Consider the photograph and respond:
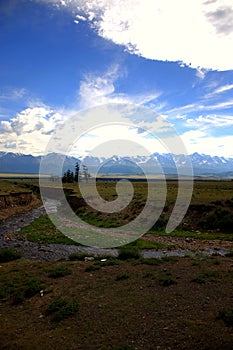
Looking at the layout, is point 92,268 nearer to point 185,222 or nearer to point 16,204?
point 185,222

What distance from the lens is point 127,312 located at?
11555 millimetres

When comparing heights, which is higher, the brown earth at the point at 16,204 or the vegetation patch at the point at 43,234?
the brown earth at the point at 16,204

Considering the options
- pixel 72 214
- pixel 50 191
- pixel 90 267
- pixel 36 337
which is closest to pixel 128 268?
pixel 90 267

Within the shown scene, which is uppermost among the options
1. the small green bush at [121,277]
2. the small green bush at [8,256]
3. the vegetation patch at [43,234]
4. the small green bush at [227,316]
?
the small green bush at [227,316]

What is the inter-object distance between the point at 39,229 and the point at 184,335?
2866 centimetres

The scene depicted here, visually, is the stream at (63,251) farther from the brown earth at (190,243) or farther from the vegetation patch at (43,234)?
the vegetation patch at (43,234)

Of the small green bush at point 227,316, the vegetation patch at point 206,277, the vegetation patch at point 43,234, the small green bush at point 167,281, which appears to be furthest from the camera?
the vegetation patch at point 43,234

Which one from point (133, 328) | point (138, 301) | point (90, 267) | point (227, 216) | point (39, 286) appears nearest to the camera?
point (133, 328)

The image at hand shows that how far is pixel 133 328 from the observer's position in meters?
10.2

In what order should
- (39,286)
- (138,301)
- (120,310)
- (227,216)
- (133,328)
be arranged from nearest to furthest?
(133,328) → (120,310) → (138,301) → (39,286) → (227,216)

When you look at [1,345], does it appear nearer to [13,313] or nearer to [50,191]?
[13,313]

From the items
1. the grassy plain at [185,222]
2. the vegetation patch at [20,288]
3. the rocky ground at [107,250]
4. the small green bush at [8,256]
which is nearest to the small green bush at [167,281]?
the vegetation patch at [20,288]

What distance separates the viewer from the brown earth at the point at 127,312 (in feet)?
30.9

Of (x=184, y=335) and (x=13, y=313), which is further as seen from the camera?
(x=13, y=313)
